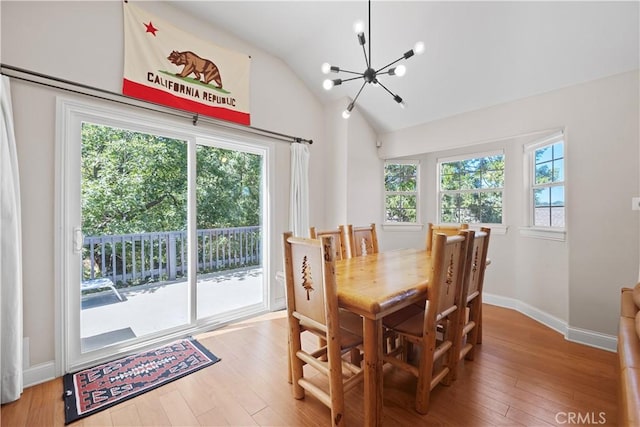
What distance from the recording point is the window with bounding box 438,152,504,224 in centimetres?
371

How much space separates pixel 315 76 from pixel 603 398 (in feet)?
13.2

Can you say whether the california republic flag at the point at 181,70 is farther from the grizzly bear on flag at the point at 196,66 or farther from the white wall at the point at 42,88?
the white wall at the point at 42,88

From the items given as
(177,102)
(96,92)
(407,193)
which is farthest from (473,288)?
(96,92)

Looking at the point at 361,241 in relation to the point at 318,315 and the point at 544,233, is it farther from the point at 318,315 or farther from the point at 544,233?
the point at 544,233

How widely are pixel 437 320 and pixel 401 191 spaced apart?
300 cm

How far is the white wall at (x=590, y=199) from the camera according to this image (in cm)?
234

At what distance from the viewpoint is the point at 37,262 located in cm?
198

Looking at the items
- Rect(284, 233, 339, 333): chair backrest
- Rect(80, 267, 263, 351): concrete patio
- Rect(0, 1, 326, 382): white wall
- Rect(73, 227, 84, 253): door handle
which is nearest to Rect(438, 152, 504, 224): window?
Rect(80, 267, 263, 351): concrete patio

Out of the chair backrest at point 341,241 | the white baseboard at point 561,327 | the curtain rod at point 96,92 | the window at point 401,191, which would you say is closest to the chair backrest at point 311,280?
the chair backrest at point 341,241

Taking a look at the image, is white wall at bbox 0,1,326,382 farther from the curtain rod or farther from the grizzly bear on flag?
the grizzly bear on flag

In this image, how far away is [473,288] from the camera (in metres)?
2.20

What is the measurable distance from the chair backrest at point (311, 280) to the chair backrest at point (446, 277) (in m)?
0.60

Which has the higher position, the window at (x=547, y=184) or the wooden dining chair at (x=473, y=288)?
the window at (x=547, y=184)

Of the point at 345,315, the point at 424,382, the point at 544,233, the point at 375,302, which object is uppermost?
the point at 544,233
